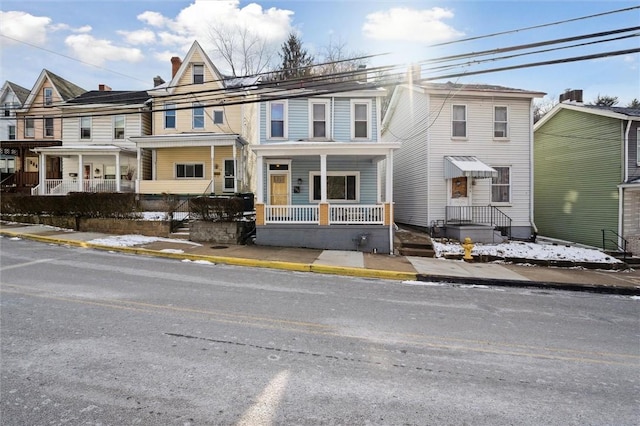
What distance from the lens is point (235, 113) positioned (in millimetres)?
22188

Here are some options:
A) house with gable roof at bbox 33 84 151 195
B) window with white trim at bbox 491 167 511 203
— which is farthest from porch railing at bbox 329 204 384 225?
house with gable roof at bbox 33 84 151 195

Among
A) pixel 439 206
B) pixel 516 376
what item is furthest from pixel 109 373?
pixel 439 206

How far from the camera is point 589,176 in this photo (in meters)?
17.5

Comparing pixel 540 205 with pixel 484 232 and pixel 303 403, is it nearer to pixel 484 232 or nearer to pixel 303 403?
pixel 484 232

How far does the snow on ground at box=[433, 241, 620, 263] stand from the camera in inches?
492

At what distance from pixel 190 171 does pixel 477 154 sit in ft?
52.5

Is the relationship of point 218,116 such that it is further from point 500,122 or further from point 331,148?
point 500,122

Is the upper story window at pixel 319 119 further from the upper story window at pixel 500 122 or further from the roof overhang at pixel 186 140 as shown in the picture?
the upper story window at pixel 500 122

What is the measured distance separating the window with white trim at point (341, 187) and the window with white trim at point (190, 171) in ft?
27.7

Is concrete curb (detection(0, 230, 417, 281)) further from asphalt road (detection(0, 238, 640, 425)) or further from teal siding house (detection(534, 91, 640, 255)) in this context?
teal siding house (detection(534, 91, 640, 255))

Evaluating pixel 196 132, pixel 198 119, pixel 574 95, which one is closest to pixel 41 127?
pixel 198 119

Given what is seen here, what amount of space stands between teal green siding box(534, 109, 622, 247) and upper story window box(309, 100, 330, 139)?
42.5 feet

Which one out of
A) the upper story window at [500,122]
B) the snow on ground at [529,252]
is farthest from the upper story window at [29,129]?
the upper story window at [500,122]

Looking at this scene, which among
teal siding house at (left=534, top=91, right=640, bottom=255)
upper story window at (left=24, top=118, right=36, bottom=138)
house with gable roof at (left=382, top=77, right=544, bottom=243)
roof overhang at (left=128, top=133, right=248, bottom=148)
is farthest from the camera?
upper story window at (left=24, top=118, right=36, bottom=138)
